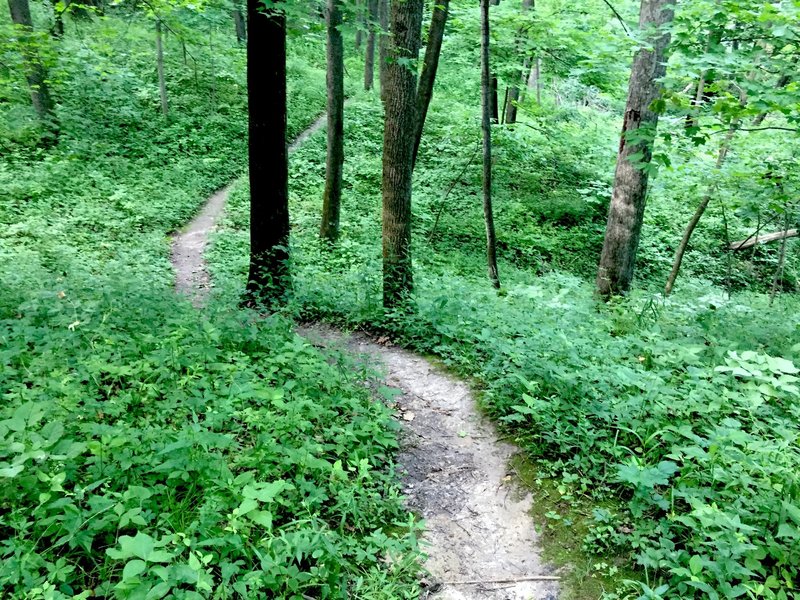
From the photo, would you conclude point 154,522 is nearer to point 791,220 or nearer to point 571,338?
point 571,338

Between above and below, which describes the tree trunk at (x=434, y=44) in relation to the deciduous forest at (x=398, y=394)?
above

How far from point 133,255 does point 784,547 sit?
11197 mm

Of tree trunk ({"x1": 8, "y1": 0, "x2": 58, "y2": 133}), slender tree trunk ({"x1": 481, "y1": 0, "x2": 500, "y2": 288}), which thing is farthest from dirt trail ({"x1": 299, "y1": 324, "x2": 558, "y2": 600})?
tree trunk ({"x1": 8, "y1": 0, "x2": 58, "y2": 133})

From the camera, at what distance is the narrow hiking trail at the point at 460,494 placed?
326 cm

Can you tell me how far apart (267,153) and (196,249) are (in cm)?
566

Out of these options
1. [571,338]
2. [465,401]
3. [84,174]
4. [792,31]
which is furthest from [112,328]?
[84,174]

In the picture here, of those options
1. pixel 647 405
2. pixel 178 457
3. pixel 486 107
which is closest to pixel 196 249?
pixel 486 107

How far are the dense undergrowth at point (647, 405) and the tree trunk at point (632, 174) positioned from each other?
3.59ft

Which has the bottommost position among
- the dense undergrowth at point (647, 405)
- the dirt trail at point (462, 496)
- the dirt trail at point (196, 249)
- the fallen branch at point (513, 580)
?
the dirt trail at point (196, 249)

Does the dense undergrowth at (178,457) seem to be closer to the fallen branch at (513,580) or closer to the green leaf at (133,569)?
the green leaf at (133,569)

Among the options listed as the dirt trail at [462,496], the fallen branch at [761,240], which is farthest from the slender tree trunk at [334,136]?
the fallen branch at [761,240]

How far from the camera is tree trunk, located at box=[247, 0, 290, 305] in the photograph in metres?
6.89

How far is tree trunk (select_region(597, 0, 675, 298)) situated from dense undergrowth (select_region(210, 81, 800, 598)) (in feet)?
3.59

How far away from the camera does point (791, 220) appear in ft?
35.0
